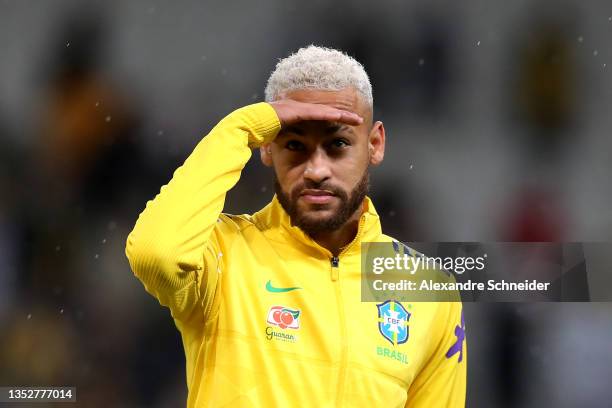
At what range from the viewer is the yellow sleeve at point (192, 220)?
202 centimetres

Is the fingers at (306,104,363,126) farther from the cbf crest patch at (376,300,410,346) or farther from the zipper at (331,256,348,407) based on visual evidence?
the cbf crest patch at (376,300,410,346)

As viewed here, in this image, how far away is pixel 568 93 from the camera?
5648mm

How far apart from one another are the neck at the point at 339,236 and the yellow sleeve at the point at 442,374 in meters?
0.36

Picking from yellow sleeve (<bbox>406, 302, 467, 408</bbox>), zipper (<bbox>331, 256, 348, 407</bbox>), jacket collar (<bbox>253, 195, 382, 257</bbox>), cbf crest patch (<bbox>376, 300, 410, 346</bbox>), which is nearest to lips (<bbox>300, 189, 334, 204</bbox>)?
jacket collar (<bbox>253, 195, 382, 257</bbox>)

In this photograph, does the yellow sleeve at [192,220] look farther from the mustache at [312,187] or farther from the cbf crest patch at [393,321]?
the cbf crest patch at [393,321]

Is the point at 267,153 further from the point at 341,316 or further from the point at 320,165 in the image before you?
the point at 341,316

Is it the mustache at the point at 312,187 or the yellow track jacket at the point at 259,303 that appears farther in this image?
the mustache at the point at 312,187

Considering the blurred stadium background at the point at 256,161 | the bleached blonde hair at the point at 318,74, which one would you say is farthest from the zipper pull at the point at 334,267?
the blurred stadium background at the point at 256,161

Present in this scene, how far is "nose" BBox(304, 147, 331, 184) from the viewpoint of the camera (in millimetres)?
2334

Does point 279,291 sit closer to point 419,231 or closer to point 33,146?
point 419,231

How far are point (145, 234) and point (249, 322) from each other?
1.43ft

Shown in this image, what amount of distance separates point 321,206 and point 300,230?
0.11m

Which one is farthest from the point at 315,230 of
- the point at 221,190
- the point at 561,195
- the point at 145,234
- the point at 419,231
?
the point at 561,195

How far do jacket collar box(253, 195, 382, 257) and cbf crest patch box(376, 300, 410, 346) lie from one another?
0.19 metres
